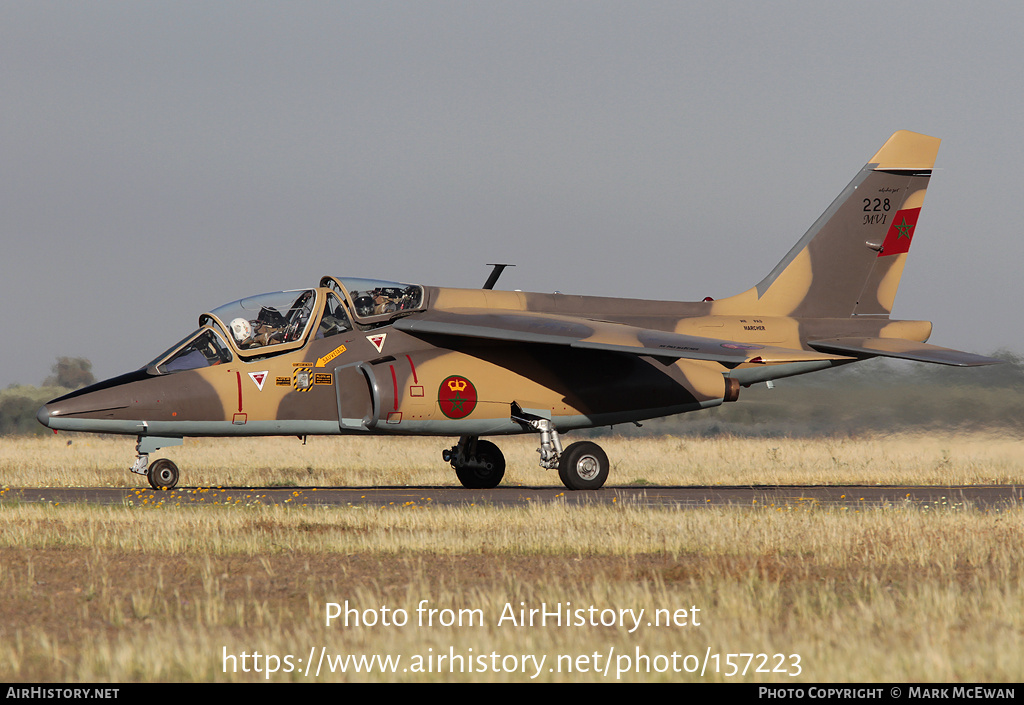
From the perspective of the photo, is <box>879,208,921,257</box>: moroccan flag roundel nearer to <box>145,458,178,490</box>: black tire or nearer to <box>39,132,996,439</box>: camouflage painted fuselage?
<box>39,132,996,439</box>: camouflage painted fuselage

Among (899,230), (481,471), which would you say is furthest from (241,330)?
(899,230)

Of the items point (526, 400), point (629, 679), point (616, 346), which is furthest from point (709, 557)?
point (526, 400)

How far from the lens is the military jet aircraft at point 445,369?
1709 cm

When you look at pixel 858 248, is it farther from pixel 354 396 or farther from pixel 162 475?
pixel 162 475

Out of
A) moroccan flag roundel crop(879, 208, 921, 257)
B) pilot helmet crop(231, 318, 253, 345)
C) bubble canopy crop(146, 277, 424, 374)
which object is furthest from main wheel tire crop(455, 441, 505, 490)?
moroccan flag roundel crop(879, 208, 921, 257)

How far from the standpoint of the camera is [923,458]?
27531mm

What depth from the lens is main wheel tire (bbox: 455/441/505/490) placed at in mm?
19734

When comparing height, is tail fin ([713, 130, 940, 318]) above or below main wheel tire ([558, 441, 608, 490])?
above

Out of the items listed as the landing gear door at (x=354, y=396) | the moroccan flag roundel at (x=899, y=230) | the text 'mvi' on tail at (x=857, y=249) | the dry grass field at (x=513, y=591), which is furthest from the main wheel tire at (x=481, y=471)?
the moroccan flag roundel at (x=899, y=230)

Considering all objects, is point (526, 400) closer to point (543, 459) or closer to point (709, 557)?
point (543, 459)

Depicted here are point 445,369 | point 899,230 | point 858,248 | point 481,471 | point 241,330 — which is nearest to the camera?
point 241,330

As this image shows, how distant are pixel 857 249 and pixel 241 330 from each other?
12311mm

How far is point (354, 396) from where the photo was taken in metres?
17.8

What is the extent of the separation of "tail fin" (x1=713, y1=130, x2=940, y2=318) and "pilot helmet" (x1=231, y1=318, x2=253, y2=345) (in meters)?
9.50
